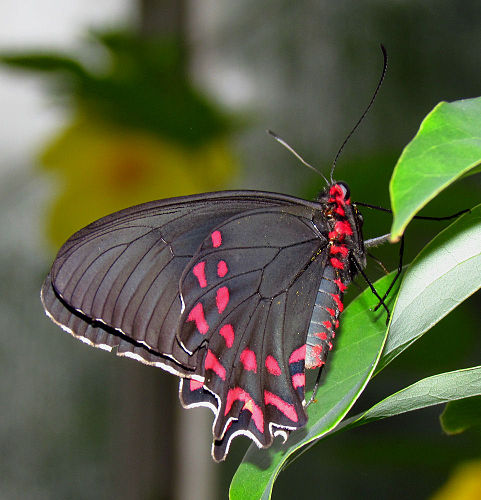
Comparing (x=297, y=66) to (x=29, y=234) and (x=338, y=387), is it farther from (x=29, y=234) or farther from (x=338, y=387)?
(x=338, y=387)

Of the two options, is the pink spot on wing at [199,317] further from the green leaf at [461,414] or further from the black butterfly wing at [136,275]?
the green leaf at [461,414]

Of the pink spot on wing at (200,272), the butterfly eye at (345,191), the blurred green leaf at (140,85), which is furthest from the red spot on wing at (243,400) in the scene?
the blurred green leaf at (140,85)

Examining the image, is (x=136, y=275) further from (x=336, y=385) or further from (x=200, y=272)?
(x=336, y=385)

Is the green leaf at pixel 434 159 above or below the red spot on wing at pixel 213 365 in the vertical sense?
above

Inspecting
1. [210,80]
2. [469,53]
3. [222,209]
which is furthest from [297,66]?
[222,209]

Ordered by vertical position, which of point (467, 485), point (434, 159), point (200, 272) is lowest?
point (467, 485)

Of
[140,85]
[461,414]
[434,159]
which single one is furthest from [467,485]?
[140,85]

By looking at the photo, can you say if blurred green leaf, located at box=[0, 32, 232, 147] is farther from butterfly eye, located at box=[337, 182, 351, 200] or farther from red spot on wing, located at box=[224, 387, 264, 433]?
red spot on wing, located at box=[224, 387, 264, 433]
